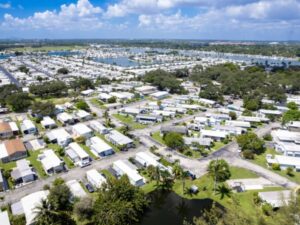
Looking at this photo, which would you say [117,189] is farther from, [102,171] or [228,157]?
[228,157]

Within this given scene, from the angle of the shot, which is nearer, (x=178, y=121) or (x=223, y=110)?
(x=178, y=121)

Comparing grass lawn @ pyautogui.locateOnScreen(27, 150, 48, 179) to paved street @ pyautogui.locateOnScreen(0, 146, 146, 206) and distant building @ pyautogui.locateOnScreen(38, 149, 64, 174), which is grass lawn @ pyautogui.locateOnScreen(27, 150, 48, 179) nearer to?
distant building @ pyautogui.locateOnScreen(38, 149, 64, 174)

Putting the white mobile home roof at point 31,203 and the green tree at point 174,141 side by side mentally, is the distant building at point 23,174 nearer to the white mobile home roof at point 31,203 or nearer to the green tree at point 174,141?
the white mobile home roof at point 31,203

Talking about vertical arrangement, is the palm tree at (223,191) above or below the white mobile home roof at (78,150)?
below

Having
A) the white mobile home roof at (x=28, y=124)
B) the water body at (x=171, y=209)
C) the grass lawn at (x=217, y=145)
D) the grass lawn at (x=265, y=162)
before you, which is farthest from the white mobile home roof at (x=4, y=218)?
the grass lawn at (x=265, y=162)

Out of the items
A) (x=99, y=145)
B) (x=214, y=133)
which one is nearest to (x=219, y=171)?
(x=214, y=133)

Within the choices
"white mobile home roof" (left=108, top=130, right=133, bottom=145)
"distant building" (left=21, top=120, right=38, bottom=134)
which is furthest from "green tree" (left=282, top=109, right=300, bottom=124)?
"distant building" (left=21, top=120, right=38, bottom=134)

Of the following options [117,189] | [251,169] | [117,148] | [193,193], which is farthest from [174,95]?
[117,189]
